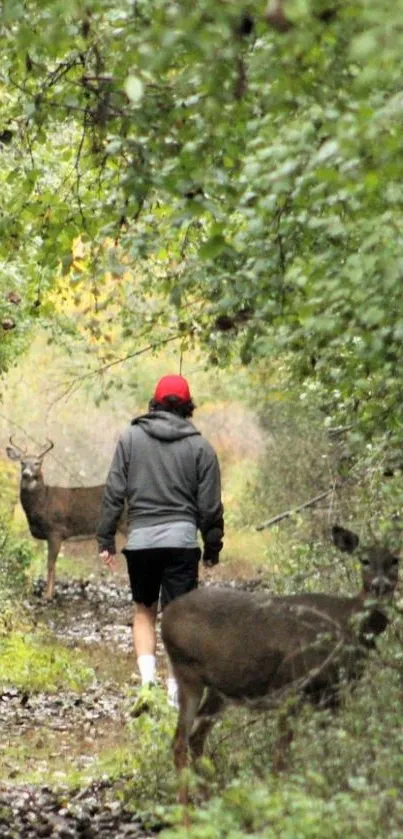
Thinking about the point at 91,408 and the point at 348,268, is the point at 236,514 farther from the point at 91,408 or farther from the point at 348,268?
the point at 348,268

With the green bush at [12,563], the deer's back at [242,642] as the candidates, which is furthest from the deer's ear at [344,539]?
the green bush at [12,563]

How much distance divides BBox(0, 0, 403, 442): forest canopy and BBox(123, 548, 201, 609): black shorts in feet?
4.54

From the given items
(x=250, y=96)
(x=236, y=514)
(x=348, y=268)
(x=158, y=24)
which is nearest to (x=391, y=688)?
(x=348, y=268)

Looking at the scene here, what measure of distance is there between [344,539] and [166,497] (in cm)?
189

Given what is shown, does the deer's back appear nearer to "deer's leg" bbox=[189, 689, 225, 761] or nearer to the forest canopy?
"deer's leg" bbox=[189, 689, 225, 761]

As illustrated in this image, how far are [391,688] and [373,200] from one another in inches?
82.7

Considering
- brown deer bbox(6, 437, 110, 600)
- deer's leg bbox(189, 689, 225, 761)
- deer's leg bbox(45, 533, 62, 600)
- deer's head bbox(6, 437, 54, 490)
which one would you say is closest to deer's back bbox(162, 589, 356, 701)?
deer's leg bbox(189, 689, 225, 761)

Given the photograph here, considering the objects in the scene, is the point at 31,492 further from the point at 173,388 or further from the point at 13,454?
the point at 173,388

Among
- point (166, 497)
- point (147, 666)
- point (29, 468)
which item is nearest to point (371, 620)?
point (166, 497)

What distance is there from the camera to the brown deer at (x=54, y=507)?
2339 cm

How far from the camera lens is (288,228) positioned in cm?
788

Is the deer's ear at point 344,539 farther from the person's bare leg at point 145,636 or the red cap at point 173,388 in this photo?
the person's bare leg at point 145,636

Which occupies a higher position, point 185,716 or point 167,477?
point 167,477

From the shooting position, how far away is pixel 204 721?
27.8 ft
